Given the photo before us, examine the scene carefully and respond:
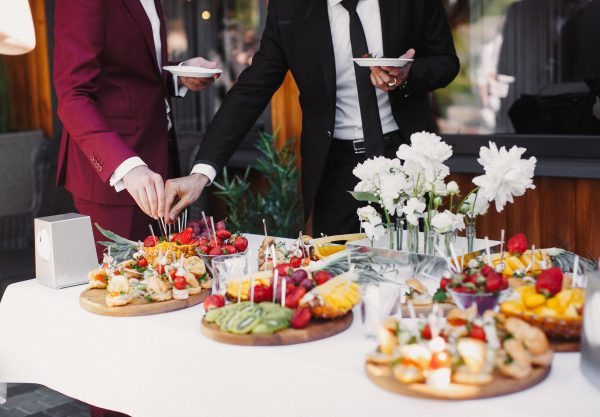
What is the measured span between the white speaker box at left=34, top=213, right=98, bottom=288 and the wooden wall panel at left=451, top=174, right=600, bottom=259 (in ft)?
7.79

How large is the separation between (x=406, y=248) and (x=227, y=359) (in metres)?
0.77

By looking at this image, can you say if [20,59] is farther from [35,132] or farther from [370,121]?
[370,121]

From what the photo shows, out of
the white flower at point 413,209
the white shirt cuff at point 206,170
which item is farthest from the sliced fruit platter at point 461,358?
the white shirt cuff at point 206,170

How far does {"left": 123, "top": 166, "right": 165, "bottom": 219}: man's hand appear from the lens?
2545mm

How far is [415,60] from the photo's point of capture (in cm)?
303

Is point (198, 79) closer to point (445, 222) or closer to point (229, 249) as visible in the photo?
point (229, 249)

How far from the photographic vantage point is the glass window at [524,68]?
4.29 meters

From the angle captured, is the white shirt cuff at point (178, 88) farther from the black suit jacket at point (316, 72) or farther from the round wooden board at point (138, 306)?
the round wooden board at point (138, 306)

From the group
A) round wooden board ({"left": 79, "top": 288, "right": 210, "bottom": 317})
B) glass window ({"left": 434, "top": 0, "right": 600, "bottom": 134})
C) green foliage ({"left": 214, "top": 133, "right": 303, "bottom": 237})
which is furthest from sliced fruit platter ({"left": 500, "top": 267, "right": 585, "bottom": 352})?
green foliage ({"left": 214, "top": 133, "right": 303, "bottom": 237})

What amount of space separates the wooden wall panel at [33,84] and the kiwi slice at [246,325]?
456 centimetres

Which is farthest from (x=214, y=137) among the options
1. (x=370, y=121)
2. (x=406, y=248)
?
(x=406, y=248)

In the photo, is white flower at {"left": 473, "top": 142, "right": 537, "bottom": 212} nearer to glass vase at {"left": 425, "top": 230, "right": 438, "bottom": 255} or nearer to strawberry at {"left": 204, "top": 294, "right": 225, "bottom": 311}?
glass vase at {"left": 425, "top": 230, "right": 438, "bottom": 255}

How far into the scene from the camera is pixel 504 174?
6.86 ft

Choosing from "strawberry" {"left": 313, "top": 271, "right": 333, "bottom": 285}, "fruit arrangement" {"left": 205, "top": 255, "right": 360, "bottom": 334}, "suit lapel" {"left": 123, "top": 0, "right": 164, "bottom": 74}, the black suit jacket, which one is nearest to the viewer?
"fruit arrangement" {"left": 205, "top": 255, "right": 360, "bottom": 334}
